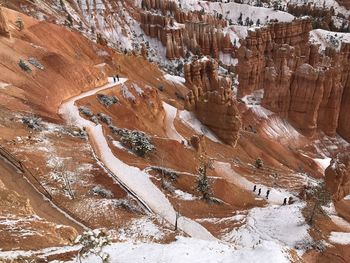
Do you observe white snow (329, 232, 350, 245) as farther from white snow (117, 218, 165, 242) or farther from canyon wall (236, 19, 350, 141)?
canyon wall (236, 19, 350, 141)

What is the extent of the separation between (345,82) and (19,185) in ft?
257

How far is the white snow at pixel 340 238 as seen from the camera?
30062mm

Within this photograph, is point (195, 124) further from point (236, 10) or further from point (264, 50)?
point (236, 10)

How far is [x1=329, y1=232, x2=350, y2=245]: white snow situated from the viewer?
98.6 feet

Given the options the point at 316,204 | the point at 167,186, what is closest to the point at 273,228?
the point at 316,204

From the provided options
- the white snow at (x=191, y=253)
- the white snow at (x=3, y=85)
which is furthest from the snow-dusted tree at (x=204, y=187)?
the white snow at (x=3, y=85)

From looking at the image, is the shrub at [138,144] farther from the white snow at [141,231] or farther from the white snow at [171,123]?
the white snow at [171,123]

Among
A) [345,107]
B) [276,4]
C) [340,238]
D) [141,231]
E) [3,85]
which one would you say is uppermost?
[276,4]

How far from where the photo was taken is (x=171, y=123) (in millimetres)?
55688

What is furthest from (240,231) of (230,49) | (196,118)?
(230,49)

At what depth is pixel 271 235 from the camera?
30.5 m

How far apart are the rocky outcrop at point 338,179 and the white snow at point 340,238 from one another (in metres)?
14.8

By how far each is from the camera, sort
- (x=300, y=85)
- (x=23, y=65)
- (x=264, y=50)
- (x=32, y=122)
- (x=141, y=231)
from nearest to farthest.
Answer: (x=141, y=231), (x=32, y=122), (x=23, y=65), (x=300, y=85), (x=264, y=50)

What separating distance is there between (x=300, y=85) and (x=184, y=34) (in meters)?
63.6
